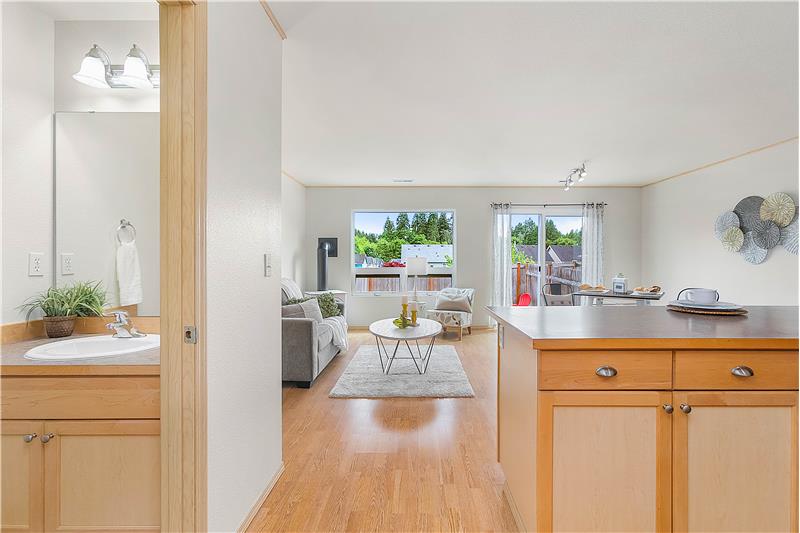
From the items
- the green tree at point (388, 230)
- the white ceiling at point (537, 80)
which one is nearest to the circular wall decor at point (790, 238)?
the white ceiling at point (537, 80)

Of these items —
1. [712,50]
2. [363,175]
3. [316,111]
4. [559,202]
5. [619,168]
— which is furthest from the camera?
[559,202]

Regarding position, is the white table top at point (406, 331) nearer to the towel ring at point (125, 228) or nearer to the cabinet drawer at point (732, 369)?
the towel ring at point (125, 228)

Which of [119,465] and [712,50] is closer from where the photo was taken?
[119,465]

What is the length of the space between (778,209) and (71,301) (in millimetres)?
6173

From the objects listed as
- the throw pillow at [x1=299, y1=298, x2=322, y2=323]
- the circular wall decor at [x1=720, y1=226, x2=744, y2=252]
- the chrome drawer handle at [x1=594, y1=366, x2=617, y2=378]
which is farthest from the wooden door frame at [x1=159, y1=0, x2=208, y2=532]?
the circular wall decor at [x1=720, y1=226, x2=744, y2=252]

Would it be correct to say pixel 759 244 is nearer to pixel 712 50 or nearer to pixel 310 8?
pixel 712 50

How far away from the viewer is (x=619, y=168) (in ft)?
18.3

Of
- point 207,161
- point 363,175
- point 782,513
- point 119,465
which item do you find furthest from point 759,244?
point 119,465

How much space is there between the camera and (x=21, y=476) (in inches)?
58.7

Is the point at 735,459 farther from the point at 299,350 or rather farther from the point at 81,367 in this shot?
the point at 299,350

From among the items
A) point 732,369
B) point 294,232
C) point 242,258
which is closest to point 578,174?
point 294,232

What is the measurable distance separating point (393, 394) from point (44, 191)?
9.23ft

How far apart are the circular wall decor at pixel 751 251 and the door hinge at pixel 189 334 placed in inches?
226

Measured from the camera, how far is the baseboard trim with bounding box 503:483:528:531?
5.66 ft
